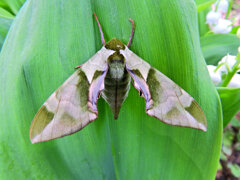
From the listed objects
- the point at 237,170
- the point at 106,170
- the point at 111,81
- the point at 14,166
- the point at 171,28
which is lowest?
the point at 237,170

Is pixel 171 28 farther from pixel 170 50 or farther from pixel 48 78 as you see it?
pixel 48 78

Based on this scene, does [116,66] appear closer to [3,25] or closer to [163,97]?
[163,97]

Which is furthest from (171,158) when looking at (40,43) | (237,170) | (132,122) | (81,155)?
(237,170)

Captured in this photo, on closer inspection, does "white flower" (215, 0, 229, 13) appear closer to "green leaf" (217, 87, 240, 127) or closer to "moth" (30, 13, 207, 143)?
"green leaf" (217, 87, 240, 127)

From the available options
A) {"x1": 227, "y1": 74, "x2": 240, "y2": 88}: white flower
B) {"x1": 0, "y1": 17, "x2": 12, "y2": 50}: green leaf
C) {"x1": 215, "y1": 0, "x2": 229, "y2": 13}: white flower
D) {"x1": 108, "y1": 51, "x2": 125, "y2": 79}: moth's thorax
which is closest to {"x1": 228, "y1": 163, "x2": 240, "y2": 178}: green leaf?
{"x1": 227, "y1": 74, "x2": 240, "y2": 88}: white flower

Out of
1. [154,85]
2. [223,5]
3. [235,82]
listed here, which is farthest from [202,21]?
[154,85]

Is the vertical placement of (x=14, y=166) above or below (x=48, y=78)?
below

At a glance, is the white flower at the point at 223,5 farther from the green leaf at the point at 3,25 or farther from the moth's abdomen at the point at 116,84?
the green leaf at the point at 3,25

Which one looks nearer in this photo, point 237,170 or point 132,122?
point 132,122
